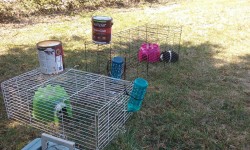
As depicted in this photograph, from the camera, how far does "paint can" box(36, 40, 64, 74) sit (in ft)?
9.57

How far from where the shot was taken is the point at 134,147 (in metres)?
2.48

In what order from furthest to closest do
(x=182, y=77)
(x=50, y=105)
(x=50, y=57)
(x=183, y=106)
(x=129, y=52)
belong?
(x=129, y=52), (x=182, y=77), (x=183, y=106), (x=50, y=57), (x=50, y=105)

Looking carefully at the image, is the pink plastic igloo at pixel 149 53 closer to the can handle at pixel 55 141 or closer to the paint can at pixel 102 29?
the paint can at pixel 102 29

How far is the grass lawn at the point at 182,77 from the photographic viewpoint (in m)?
2.62

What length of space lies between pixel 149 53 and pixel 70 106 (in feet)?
6.14

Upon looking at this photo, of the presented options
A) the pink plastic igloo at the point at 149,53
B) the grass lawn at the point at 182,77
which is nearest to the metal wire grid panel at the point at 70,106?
the grass lawn at the point at 182,77

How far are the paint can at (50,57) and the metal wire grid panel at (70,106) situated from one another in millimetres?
93

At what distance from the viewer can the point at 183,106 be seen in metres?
3.14

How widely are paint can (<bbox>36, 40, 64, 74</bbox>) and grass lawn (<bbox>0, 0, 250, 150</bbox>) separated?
62 centimetres

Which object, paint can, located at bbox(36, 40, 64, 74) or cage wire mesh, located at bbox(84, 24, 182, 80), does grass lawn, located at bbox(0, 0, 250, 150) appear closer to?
cage wire mesh, located at bbox(84, 24, 182, 80)

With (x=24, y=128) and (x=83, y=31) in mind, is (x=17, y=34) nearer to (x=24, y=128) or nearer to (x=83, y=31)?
(x=83, y=31)

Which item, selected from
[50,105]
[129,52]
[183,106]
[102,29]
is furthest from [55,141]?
[129,52]

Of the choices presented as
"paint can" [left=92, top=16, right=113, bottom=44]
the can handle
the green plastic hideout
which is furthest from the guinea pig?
the can handle

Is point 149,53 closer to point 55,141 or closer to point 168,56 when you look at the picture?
point 168,56
